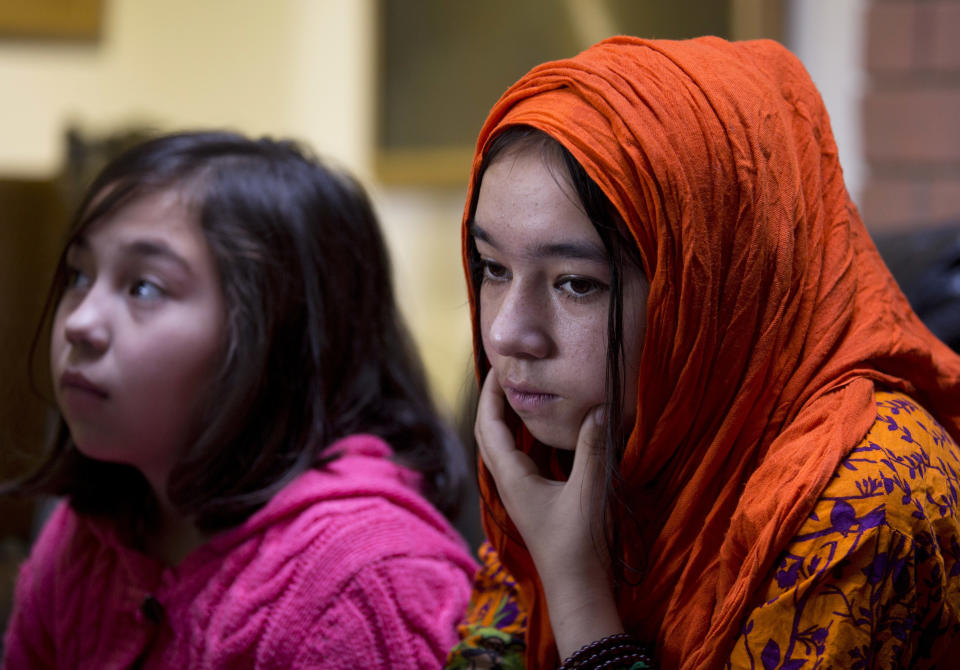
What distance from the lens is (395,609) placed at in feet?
3.25

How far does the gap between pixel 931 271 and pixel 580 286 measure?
0.69 metres

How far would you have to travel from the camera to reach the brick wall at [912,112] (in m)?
1.71

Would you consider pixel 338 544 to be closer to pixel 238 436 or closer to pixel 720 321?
pixel 238 436

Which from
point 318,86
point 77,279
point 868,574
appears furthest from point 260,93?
point 868,574

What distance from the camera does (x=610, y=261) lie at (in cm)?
76

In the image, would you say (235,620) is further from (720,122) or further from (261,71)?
(261,71)

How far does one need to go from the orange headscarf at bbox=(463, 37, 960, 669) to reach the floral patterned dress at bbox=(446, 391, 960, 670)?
16 millimetres

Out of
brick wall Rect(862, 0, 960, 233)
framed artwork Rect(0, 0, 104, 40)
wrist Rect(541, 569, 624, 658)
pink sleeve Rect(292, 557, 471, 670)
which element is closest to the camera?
wrist Rect(541, 569, 624, 658)

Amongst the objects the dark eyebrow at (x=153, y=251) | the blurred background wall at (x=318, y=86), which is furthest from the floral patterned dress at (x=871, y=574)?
the blurred background wall at (x=318, y=86)

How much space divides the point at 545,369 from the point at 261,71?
190 cm

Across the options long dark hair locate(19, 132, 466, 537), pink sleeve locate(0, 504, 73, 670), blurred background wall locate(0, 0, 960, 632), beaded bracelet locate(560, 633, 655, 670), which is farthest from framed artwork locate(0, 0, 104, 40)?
beaded bracelet locate(560, 633, 655, 670)

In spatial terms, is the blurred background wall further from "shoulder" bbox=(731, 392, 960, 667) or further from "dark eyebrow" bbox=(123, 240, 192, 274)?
"shoulder" bbox=(731, 392, 960, 667)

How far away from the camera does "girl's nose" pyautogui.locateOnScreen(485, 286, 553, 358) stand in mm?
785

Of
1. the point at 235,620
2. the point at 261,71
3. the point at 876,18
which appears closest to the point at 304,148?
the point at 235,620
